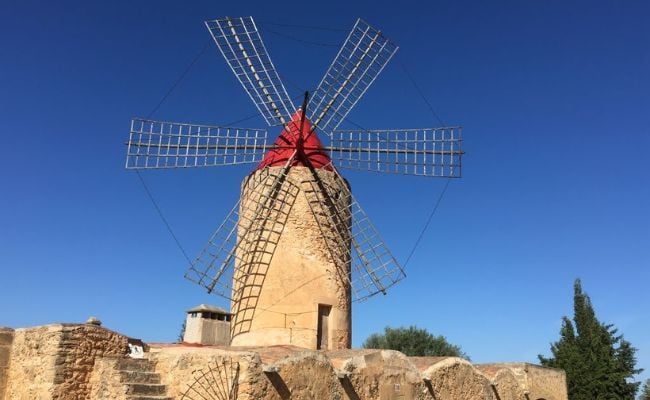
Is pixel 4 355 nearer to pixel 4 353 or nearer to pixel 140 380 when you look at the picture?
pixel 4 353

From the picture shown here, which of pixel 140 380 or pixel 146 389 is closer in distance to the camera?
pixel 146 389

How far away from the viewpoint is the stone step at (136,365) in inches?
251

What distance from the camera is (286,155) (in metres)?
10.8

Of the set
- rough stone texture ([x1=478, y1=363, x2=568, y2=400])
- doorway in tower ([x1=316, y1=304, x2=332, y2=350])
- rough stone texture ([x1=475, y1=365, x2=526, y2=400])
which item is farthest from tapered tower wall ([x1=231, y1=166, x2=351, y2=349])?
rough stone texture ([x1=478, y1=363, x2=568, y2=400])

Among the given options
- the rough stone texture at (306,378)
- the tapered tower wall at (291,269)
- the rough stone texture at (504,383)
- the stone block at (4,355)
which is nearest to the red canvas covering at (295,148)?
the tapered tower wall at (291,269)

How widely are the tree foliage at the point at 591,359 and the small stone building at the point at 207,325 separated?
11577 mm

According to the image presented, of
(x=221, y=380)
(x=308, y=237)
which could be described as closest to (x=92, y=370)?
(x=221, y=380)

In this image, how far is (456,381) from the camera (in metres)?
9.57

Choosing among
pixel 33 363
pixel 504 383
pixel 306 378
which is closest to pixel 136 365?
pixel 33 363

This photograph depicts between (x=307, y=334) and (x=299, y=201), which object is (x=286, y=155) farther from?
(x=307, y=334)

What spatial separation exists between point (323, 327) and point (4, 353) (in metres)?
4.82

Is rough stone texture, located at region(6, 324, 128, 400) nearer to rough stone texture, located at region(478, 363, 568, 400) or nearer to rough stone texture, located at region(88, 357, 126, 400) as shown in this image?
rough stone texture, located at region(88, 357, 126, 400)

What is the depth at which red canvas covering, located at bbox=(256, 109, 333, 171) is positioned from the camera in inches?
421

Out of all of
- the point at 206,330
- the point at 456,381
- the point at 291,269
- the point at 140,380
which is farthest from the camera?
the point at 206,330
